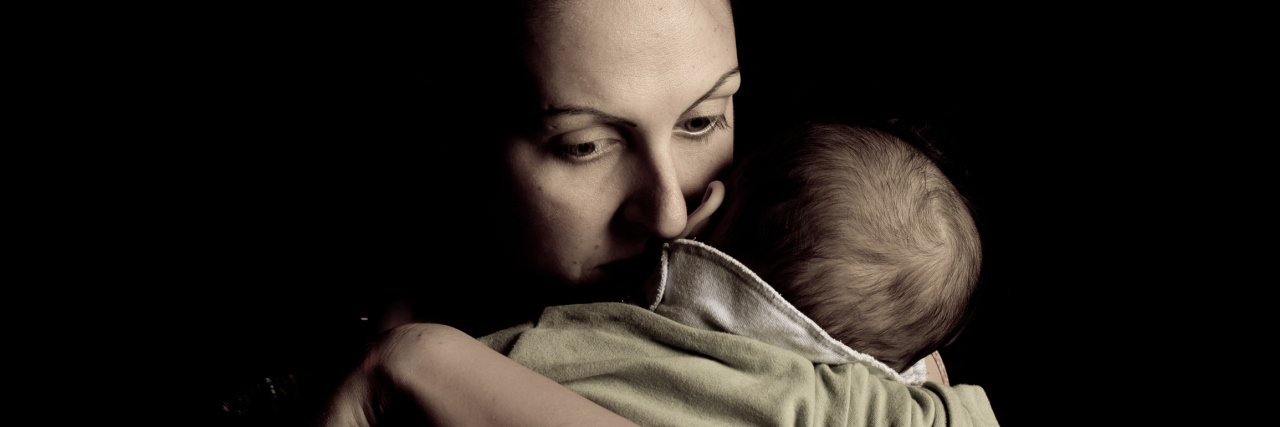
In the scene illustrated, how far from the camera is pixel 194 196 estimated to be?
1.38 meters

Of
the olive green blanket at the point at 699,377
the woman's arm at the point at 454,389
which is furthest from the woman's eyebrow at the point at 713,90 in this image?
the woman's arm at the point at 454,389

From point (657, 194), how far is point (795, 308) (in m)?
0.24

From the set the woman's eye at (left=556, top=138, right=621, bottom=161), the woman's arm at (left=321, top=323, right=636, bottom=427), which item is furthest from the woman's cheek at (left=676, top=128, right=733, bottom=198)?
the woman's arm at (left=321, top=323, right=636, bottom=427)

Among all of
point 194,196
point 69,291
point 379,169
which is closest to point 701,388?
point 379,169

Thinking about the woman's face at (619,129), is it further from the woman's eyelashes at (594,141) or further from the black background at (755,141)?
the black background at (755,141)

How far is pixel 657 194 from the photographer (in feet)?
3.22

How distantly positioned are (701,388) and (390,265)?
89 centimetres

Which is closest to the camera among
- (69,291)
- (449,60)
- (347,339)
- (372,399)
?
(372,399)

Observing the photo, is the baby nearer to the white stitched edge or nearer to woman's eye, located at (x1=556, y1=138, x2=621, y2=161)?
the white stitched edge

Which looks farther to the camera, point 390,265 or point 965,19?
point 390,265

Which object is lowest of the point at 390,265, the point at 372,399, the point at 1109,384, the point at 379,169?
the point at 1109,384

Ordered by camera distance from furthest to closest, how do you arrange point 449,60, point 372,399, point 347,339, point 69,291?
point 347,339 < point 69,291 < point 449,60 < point 372,399

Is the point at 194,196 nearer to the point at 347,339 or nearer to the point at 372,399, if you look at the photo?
the point at 347,339

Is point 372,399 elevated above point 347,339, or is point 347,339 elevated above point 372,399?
point 372,399
